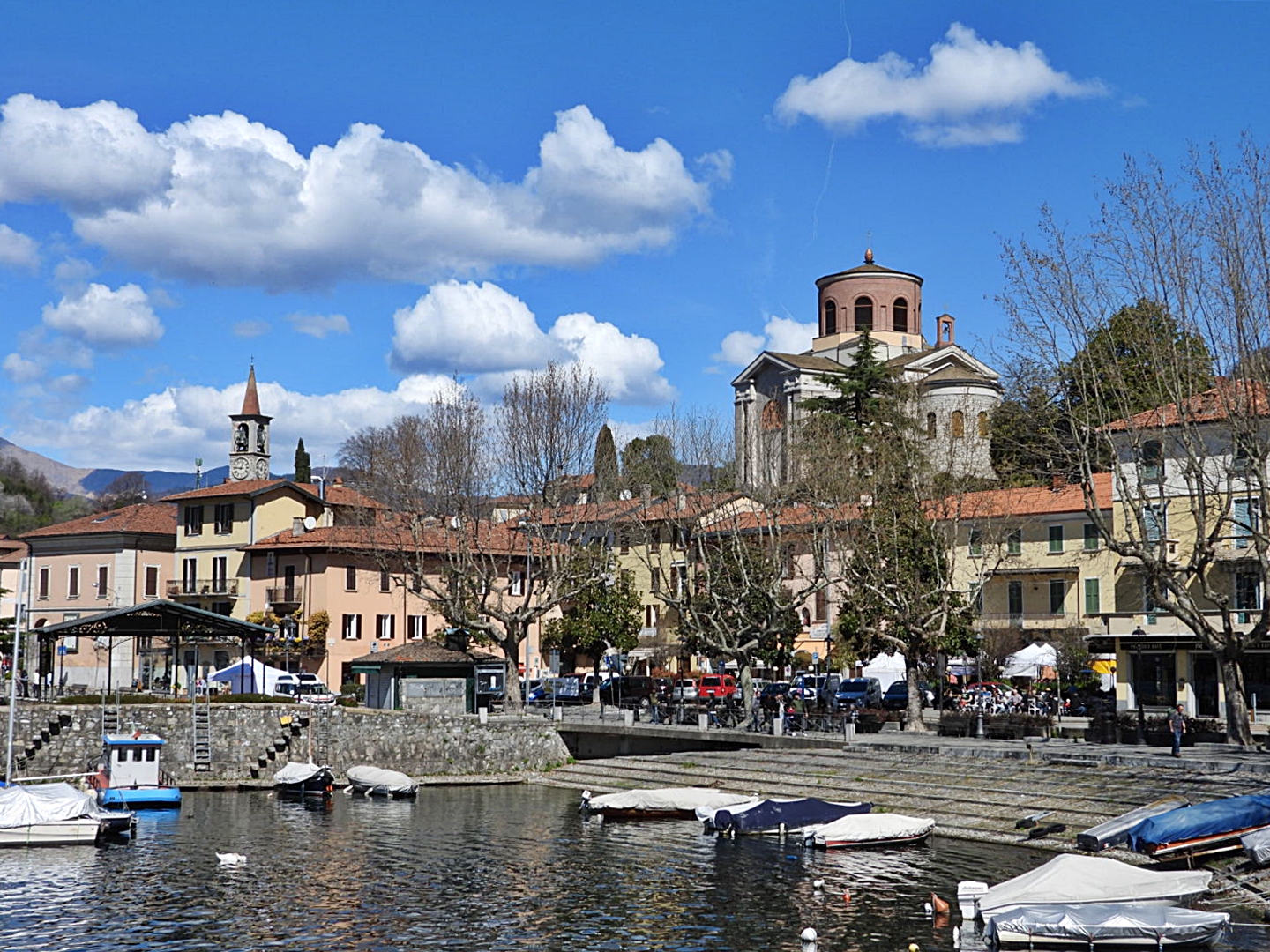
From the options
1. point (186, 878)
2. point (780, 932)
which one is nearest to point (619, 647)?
point (186, 878)

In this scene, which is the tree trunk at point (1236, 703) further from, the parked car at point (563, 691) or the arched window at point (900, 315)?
the arched window at point (900, 315)

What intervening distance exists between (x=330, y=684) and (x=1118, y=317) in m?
45.7

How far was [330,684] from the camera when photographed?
78062 mm

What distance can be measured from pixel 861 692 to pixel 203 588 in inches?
1532

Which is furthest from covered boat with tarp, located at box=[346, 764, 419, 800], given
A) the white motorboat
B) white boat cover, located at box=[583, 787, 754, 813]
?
the white motorboat

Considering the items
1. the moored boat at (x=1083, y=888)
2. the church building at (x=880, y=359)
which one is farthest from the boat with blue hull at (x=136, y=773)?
the church building at (x=880, y=359)

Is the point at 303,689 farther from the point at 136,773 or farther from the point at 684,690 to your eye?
the point at 136,773

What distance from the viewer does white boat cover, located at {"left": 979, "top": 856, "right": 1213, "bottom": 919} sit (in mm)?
27062

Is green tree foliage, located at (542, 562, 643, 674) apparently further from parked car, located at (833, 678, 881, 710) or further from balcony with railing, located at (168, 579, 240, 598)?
balcony with railing, located at (168, 579, 240, 598)

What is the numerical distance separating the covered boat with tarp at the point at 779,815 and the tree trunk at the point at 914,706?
13.1m

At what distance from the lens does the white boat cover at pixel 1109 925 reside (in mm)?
26266

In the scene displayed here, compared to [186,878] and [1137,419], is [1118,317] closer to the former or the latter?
[1137,419]

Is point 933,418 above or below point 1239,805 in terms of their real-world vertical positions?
above

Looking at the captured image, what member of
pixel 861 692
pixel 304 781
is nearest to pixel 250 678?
pixel 304 781
